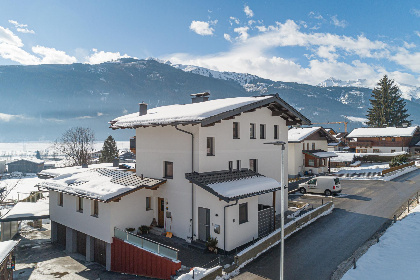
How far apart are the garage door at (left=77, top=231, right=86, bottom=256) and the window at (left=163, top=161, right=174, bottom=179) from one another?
868cm

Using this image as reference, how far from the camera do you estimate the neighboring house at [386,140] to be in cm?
6512

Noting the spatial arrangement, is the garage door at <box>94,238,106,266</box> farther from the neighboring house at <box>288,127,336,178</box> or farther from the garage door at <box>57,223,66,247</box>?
the neighboring house at <box>288,127,336,178</box>

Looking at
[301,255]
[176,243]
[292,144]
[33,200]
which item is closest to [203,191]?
[176,243]

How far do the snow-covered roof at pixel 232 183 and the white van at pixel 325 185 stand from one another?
13566mm

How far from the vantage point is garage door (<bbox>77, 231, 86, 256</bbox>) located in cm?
2242

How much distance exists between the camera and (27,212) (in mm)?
25188

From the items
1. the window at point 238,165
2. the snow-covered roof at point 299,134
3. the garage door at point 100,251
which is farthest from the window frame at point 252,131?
the snow-covered roof at point 299,134

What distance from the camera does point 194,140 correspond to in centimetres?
1864

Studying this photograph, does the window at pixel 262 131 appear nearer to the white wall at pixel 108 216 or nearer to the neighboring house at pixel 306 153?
the white wall at pixel 108 216

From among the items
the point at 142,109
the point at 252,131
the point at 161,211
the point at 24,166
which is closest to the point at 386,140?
the point at 252,131

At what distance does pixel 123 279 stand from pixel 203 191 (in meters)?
7.34

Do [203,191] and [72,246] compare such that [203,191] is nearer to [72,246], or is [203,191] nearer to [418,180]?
[72,246]

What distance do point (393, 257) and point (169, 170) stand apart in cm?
1499

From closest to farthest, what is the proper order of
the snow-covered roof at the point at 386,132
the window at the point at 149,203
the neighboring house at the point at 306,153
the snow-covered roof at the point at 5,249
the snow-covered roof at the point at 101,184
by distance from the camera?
the snow-covered roof at the point at 5,249 < the snow-covered roof at the point at 101,184 < the window at the point at 149,203 < the neighboring house at the point at 306,153 < the snow-covered roof at the point at 386,132
